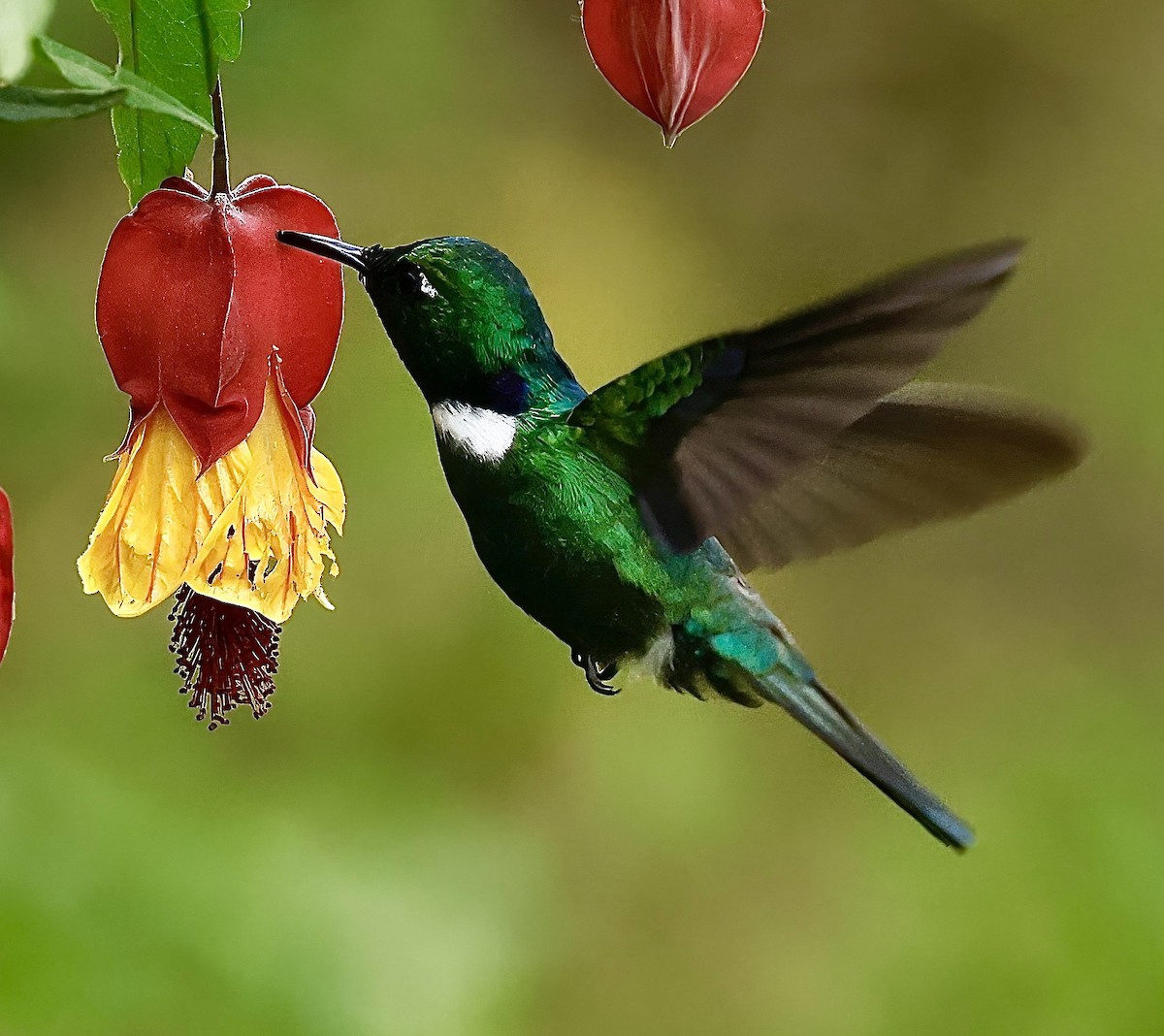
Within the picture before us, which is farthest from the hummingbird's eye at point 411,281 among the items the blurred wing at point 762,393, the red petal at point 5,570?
the red petal at point 5,570

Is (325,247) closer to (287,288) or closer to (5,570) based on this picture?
(287,288)

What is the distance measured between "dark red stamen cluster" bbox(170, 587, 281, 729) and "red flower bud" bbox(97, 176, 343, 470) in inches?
4.1

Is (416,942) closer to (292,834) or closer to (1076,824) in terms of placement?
(292,834)

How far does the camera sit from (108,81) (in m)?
0.56

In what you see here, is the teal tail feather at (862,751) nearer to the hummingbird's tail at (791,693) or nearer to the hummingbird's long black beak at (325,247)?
the hummingbird's tail at (791,693)

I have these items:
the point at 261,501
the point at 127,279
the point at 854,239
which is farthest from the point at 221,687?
the point at 854,239

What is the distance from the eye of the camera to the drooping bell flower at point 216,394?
70 centimetres

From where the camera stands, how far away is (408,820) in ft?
5.38

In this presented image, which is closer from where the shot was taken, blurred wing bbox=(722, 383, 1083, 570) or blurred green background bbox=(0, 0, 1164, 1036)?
blurred wing bbox=(722, 383, 1083, 570)

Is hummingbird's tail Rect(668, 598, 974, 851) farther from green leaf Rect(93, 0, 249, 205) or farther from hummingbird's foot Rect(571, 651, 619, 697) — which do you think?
green leaf Rect(93, 0, 249, 205)

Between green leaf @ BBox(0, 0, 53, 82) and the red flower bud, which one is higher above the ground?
green leaf @ BBox(0, 0, 53, 82)

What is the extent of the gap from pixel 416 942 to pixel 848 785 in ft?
2.25

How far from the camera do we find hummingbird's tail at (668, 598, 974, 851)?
0.90 m

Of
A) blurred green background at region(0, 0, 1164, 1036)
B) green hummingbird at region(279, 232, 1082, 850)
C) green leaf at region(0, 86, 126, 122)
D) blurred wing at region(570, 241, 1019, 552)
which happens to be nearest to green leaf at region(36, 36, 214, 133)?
green leaf at region(0, 86, 126, 122)
